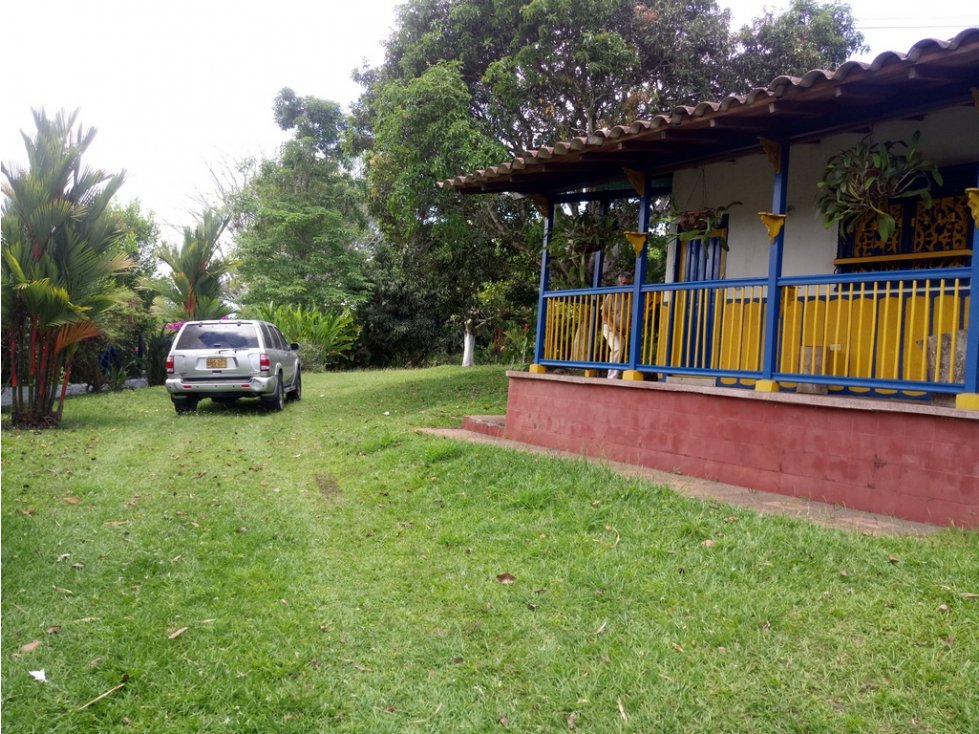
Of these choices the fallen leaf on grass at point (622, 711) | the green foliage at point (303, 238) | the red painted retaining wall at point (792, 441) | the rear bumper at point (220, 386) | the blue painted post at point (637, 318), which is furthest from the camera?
the green foliage at point (303, 238)

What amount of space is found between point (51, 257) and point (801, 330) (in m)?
10.2

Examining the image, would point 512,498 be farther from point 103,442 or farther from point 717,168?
point 103,442

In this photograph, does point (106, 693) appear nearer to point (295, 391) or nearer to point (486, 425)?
point (486, 425)

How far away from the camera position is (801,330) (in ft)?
22.4

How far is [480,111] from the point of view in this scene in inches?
582

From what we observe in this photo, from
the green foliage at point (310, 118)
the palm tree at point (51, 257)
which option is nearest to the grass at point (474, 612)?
the palm tree at point (51, 257)

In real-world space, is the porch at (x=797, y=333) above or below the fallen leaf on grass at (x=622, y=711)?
above

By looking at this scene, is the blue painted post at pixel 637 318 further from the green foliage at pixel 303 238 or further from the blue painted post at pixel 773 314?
the green foliage at pixel 303 238

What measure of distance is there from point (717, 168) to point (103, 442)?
8.28 meters

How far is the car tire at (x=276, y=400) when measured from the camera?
13688mm

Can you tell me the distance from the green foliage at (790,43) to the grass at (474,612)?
9943mm

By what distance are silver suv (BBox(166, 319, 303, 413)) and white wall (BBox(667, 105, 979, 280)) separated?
22.6ft

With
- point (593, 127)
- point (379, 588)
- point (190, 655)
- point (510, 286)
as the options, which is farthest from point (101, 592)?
point (510, 286)

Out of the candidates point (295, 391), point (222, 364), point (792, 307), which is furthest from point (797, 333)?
point (295, 391)
